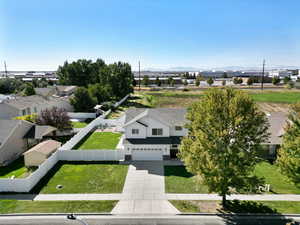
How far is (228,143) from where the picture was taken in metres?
15.8

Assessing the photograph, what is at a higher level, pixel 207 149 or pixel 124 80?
pixel 124 80

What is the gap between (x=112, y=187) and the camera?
20359 mm

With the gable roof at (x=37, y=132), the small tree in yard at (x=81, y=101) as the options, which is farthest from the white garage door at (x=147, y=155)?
the small tree in yard at (x=81, y=101)

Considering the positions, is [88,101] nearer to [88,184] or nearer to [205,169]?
[88,184]

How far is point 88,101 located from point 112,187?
3385 cm

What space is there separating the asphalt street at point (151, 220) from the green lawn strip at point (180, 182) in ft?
9.74

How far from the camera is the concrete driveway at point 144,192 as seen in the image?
16.8m

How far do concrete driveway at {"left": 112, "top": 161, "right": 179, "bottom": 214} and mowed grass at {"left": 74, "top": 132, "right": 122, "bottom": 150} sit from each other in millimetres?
7641

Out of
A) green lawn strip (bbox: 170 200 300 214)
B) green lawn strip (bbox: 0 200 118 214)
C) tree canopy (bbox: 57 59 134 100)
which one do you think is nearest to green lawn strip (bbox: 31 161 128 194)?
green lawn strip (bbox: 0 200 118 214)

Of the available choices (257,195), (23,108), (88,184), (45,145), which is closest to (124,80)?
(23,108)

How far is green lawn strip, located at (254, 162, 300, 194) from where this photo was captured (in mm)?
19609

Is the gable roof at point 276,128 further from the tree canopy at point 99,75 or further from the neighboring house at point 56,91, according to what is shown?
the neighboring house at point 56,91

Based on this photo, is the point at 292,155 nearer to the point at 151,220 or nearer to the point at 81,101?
the point at 151,220

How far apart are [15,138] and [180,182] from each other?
20905 millimetres
